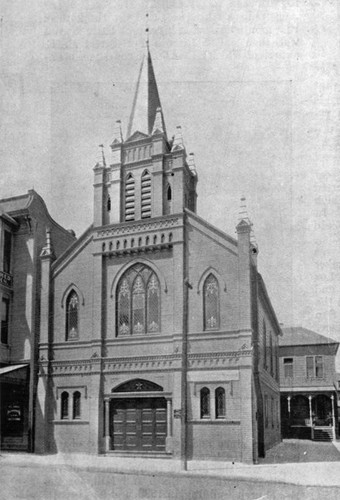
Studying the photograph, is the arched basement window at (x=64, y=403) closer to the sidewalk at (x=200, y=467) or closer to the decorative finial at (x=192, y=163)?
the sidewalk at (x=200, y=467)

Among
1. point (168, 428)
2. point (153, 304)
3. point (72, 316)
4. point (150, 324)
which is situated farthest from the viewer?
point (72, 316)

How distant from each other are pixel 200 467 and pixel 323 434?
836 inches

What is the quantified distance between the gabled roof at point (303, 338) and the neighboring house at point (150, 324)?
1686 centimetres

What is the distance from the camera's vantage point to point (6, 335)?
1056 inches

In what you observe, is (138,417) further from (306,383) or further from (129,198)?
(306,383)

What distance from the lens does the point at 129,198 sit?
1044 inches

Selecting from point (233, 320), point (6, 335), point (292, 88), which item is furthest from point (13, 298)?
point (292, 88)

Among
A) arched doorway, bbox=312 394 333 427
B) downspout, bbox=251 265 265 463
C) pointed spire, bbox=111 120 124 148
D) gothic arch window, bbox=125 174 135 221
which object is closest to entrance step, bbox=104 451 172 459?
downspout, bbox=251 265 265 463

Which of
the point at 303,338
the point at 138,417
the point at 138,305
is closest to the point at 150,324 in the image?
the point at 138,305

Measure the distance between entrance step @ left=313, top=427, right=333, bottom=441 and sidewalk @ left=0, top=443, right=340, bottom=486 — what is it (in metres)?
16.9

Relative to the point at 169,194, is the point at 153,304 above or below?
below

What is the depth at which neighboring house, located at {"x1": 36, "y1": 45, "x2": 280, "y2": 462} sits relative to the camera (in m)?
23.0

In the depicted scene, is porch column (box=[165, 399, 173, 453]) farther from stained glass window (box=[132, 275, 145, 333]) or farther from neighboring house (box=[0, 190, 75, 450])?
neighboring house (box=[0, 190, 75, 450])

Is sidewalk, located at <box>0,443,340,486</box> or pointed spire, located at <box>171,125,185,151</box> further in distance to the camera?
pointed spire, located at <box>171,125,185,151</box>
